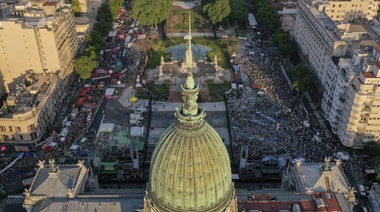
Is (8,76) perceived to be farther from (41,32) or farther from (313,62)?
(313,62)

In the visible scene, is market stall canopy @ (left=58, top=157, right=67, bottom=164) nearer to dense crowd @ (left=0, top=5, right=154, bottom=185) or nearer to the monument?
dense crowd @ (left=0, top=5, right=154, bottom=185)

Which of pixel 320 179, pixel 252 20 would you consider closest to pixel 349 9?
pixel 252 20

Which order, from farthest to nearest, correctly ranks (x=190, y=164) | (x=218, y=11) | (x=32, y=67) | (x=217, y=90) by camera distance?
1. (x=218, y=11)
2. (x=217, y=90)
3. (x=32, y=67)
4. (x=190, y=164)

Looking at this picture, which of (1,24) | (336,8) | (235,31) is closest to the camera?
(1,24)

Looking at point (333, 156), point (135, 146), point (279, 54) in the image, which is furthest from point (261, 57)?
point (135, 146)

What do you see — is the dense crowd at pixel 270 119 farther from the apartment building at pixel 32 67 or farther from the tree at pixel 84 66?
the apartment building at pixel 32 67

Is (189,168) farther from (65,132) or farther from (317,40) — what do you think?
(317,40)
